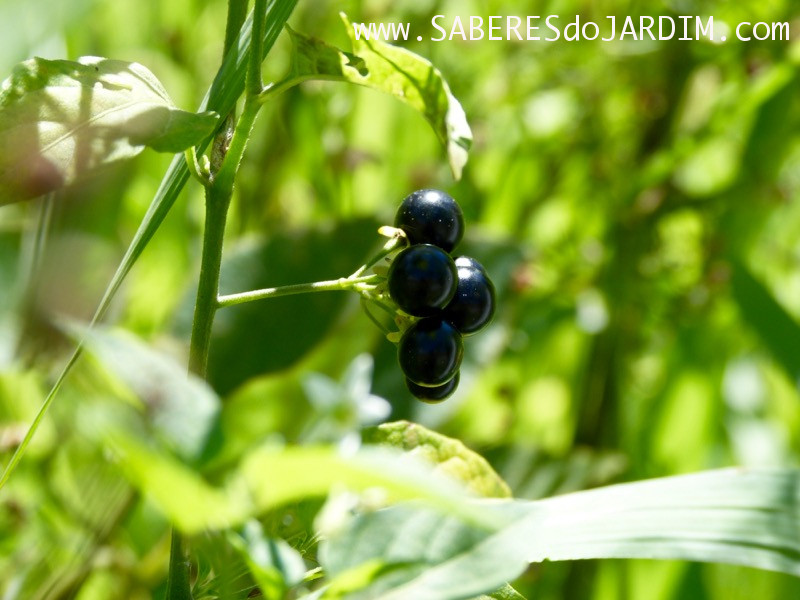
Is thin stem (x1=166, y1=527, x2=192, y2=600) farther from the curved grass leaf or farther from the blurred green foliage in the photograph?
the blurred green foliage

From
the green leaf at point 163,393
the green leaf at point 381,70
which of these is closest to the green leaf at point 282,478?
the green leaf at point 163,393

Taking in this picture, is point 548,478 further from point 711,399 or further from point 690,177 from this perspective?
point 690,177

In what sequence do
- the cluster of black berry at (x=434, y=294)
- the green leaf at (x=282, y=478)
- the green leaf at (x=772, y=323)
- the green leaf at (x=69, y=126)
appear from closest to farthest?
the green leaf at (x=282, y=478) < the green leaf at (x=69, y=126) < the cluster of black berry at (x=434, y=294) < the green leaf at (x=772, y=323)

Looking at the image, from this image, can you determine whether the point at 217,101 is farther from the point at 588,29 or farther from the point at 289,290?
the point at 588,29

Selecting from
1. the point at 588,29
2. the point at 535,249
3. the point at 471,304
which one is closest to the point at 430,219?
the point at 471,304

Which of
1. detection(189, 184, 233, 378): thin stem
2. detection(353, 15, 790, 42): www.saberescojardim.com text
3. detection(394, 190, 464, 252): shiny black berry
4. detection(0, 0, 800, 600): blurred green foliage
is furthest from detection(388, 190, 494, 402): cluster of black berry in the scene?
detection(353, 15, 790, 42): www.saberescojardim.com text

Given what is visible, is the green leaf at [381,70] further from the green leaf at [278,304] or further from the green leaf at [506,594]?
the green leaf at [278,304]

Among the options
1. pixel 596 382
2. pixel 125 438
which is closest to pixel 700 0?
pixel 596 382
